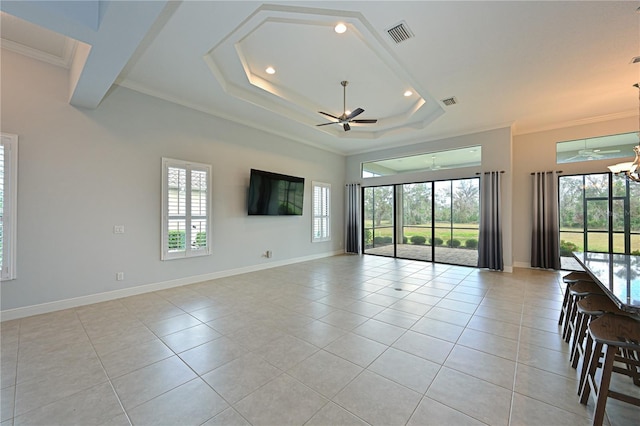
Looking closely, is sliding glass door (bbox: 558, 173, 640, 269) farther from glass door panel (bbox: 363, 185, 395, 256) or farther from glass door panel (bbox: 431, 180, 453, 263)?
glass door panel (bbox: 363, 185, 395, 256)

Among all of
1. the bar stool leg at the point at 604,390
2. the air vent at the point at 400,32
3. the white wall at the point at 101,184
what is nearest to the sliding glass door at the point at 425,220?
the white wall at the point at 101,184

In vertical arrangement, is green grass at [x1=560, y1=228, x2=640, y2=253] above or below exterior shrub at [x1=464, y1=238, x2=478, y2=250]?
above

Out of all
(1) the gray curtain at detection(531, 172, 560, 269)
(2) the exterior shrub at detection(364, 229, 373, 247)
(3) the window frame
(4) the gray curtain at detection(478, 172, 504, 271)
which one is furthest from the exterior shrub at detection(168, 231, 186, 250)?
(1) the gray curtain at detection(531, 172, 560, 269)

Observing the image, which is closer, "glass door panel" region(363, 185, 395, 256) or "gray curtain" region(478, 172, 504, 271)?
"gray curtain" region(478, 172, 504, 271)

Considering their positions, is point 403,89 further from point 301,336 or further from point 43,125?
point 43,125

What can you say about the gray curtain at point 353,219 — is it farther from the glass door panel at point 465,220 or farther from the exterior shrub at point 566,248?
the exterior shrub at point 566,248

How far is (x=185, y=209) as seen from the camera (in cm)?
494

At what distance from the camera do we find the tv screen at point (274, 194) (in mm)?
5977

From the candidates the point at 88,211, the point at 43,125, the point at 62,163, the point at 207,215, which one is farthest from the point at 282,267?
the point at 43,125

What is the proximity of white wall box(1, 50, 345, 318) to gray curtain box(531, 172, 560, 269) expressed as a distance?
6.90m

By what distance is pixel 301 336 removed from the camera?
292 cm

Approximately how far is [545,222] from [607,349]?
5.78 meters

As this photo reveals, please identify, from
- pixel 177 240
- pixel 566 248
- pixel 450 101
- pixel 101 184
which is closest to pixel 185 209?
pixel 177 240

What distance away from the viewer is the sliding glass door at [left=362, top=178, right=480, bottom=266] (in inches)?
273
